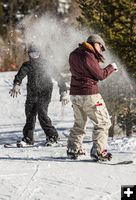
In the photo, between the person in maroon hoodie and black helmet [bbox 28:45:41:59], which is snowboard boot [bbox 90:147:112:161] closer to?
the person in maroon hoodie

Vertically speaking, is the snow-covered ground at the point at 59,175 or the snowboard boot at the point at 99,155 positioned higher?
the snowboard boot at the point at 99,155

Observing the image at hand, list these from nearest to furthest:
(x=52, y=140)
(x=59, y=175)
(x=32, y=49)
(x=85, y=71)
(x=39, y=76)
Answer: (x=59, y=175)
(x=85, y=71)
(x=32, y=49)
(x=39, y=76)
(x=52, y=140)

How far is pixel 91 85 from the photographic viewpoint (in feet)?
23.7

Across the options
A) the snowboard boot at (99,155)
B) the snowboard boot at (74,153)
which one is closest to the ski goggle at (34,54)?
the snowboard boot at (74,153)

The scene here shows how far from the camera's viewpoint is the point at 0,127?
15188 mm

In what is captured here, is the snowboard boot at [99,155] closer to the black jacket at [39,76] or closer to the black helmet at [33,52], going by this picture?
the black jacket at [39,76]

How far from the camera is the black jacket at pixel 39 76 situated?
29.7 feet

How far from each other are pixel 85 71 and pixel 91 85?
22 centimetres

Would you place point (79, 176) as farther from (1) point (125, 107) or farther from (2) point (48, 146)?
(1) point (125, 107)

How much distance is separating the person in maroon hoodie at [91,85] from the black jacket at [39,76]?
5.69 feet

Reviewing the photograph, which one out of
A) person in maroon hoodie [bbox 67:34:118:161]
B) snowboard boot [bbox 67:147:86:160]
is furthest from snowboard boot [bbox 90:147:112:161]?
snowboard boot [bbox 67:147:86:160]

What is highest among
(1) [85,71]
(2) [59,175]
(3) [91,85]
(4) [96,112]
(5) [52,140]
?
(1) [85,71]

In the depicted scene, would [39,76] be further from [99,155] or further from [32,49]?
[99,155]

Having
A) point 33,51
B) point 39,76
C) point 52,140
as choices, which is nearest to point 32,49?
point 33,51
